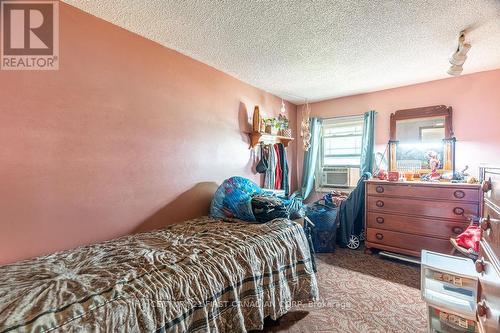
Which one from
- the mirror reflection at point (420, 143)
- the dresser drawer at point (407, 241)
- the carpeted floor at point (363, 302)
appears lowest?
the carpeted floor at point (363, 302)

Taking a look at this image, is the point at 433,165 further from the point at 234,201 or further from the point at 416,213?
the point at 234,201

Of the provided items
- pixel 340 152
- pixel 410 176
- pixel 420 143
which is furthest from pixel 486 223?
pixel 340 152

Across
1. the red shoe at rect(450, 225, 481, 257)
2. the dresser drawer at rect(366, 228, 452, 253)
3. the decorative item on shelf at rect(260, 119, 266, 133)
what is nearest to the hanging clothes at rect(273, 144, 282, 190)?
the decorative item on shelf at rect(260, 119, 266, 133)

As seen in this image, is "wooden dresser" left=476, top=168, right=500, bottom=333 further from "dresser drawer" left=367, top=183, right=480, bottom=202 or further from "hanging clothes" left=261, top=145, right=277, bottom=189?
"hanging clothes" left=261, top=145, right=277, bottom=189

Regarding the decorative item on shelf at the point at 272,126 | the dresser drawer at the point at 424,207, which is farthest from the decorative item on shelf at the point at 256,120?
the dresser drawer at the point at 424,207

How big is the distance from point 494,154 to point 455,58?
1.40 m

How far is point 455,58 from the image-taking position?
80.3 inches

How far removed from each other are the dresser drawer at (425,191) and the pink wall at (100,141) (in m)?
2.08

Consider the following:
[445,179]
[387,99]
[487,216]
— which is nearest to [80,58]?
[487,216]

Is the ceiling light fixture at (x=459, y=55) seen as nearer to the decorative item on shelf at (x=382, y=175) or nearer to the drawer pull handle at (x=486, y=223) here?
the decorative item on shelf at (x=382, y=175)

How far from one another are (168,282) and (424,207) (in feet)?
9.03

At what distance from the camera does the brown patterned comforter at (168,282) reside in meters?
0.88

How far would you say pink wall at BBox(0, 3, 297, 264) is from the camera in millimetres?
1376

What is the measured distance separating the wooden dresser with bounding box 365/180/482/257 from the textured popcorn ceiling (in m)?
1.36
